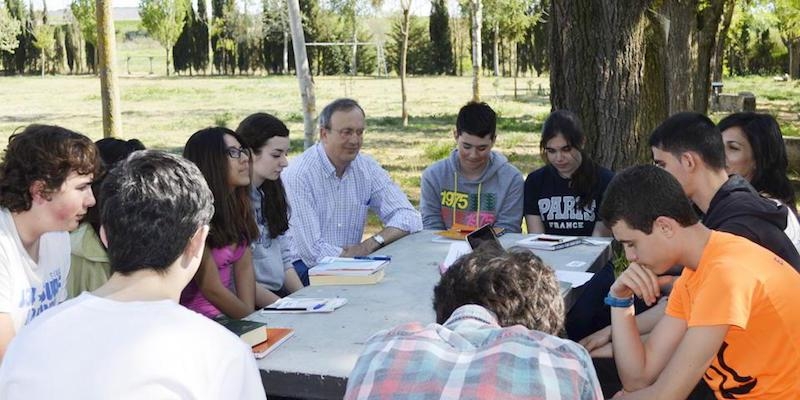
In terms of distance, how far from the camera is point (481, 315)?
168cm

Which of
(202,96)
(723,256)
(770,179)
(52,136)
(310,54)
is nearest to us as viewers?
(723,256)

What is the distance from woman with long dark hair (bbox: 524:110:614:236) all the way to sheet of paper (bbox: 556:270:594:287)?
1.25 m

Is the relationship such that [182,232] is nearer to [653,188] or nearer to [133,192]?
[133,192]

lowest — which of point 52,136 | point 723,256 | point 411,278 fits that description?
point 411,278

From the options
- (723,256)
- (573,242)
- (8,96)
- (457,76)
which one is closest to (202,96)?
(8,96)

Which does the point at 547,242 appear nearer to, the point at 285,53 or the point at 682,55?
the point at 682,55

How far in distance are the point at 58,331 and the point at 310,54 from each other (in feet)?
144

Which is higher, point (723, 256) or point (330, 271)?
point (723, 256)

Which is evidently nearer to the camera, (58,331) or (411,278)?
(58,331)

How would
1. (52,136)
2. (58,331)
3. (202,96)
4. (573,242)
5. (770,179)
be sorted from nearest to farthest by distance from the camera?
(58,331) → (52,136) → (770,179) → (573,242) → (202,96)

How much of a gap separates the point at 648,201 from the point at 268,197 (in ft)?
6.80

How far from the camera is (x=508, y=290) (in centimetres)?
174

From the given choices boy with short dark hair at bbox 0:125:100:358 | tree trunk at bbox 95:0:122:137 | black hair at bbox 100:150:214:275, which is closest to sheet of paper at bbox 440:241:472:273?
boy with short dark hair at bbox 0:125:100:358

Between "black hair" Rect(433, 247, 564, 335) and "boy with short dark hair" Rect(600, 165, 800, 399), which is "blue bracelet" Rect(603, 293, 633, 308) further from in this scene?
"black hair" Rect(433, 247, 564, 335)
